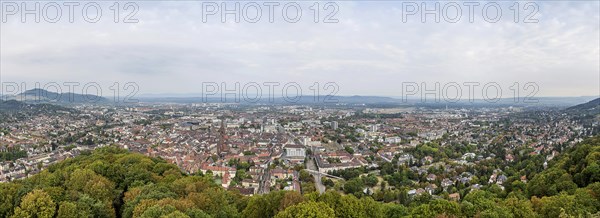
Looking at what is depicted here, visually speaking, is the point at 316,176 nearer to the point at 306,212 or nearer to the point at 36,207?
the point at 306,212

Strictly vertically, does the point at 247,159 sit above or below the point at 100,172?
below

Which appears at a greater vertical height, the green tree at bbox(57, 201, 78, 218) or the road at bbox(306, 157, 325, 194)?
the green tree at bbox(57, 201, 78, 218)

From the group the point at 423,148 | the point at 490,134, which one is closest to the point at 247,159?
the point at 423,148

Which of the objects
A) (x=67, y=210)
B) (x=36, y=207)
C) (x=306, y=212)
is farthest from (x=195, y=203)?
(x=36, y=207)

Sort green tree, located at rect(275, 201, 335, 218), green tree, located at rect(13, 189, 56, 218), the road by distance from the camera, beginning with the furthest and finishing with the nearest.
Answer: the road, green tree, located at rect(13, 189, 56, 218), green tree, located at rect(275, 201, 335, 218)

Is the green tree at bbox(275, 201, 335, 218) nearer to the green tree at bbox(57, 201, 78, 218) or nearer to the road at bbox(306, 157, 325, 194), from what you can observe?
the green tree at bbox(57, 201, 78, 218)

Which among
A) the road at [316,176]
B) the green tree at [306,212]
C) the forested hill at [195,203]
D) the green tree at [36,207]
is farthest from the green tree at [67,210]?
the road at [316,176]

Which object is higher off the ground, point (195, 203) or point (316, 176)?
point (195, 203)

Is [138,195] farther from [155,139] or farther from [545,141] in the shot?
[545,141]

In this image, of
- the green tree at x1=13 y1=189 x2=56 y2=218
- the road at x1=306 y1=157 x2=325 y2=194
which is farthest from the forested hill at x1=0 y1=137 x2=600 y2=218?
the road at x1=306 y1=157 x2=325 y2=194

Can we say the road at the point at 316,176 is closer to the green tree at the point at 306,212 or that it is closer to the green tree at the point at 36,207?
the green tree at the point at 306,212

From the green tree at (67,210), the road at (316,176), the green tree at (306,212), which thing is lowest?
the road at (316,176)
